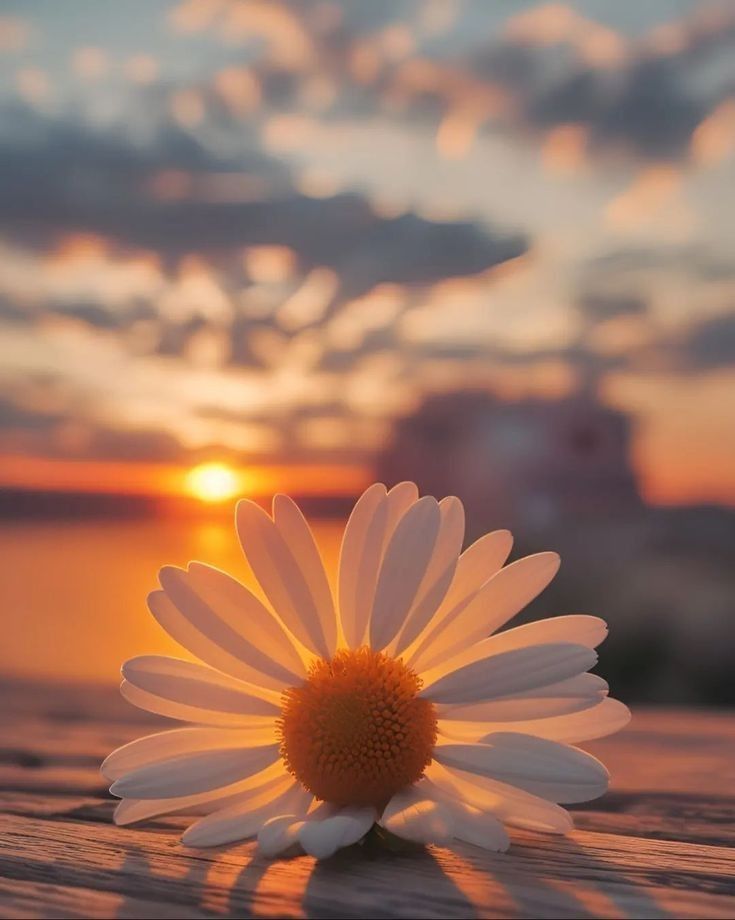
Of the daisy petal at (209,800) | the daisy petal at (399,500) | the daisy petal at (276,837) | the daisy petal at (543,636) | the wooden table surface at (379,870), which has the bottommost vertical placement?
the wooden table surface at (379,870)

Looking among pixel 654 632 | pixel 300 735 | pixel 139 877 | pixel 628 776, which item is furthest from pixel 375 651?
pixel 654 632

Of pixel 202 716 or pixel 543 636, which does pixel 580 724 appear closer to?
pixel 543 636

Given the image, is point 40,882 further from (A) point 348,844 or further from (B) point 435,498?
(B) point 435,498

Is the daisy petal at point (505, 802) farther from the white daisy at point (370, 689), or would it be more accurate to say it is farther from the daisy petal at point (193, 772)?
the daisy petal at point (193, 772)

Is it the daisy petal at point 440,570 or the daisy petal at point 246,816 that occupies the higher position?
the daisy petal at point 440,570

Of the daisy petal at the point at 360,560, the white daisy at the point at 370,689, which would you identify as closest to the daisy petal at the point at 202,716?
the white daisy at the point at 370,689

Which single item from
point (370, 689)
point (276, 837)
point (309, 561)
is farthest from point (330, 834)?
point (309, 561)
